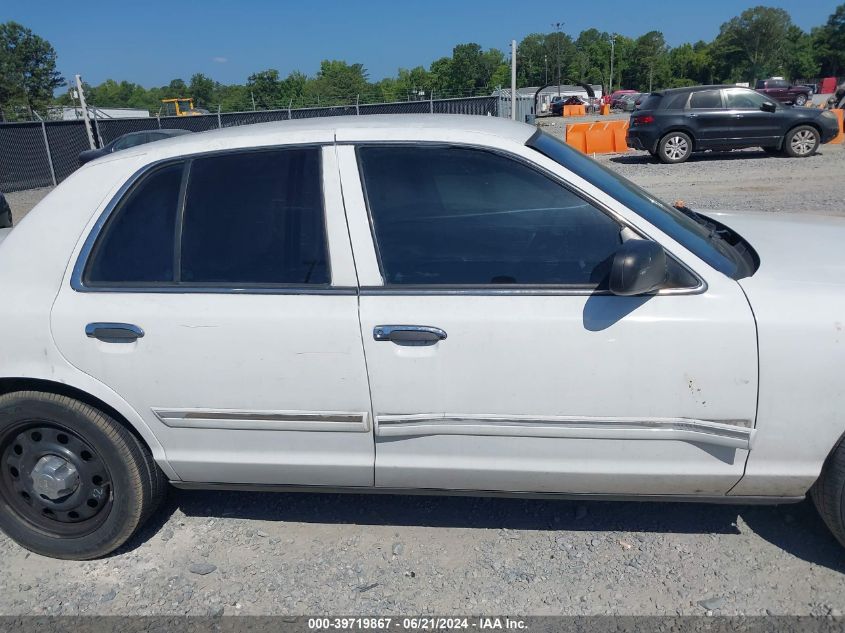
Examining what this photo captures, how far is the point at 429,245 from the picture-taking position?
→ 2.76 meters

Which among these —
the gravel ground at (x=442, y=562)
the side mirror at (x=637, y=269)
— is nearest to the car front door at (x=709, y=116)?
the gravel ground at (x=442, y=562)

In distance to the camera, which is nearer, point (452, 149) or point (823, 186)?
point (452, 149)

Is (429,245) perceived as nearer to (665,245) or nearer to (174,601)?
(665,245)

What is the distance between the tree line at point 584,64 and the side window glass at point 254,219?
2629 inches

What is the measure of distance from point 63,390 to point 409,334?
1.44 m

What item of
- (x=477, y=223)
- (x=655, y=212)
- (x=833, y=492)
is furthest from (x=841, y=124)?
(x=477, y=223)

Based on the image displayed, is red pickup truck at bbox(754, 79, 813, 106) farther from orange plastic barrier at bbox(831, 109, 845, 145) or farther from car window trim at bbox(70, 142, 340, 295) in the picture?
car window trim at bbox(70, 142, 340, 295)

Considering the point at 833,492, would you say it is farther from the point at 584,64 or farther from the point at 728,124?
the point at 584,64

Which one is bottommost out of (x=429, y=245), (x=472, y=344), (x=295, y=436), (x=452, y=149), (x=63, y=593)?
(x=63, y=593)

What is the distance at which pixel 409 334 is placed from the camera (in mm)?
2605

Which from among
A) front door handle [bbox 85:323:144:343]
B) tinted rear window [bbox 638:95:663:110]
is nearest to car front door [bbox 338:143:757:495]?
front door handle [bbox 85:323:144:343]

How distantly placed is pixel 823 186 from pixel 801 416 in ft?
36.0

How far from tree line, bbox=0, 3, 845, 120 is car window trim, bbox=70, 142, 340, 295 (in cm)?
6671

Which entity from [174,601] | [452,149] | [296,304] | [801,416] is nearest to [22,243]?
[296,304]
